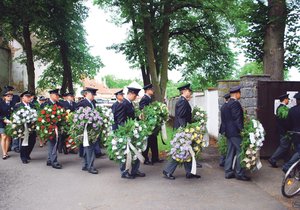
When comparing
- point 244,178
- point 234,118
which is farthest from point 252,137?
point 244,178

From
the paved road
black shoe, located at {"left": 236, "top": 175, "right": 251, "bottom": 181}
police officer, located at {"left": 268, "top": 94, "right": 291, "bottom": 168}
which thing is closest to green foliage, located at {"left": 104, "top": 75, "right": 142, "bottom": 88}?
police officer, located at {"left": 268, "top": 94, "right": 291, "bottom": 168}

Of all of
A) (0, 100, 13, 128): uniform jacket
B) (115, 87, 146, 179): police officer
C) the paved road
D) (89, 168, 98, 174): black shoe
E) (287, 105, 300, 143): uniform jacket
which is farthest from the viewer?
(0, 100, 13, 128): uniform jacket

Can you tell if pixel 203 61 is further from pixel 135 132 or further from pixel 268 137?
pixel 135 132

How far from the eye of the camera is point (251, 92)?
33.6 feet

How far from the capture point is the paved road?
20.2ft

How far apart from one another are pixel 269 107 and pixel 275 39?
2.95 meters

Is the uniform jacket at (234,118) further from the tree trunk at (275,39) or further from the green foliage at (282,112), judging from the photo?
the tree trunk at (275,39)

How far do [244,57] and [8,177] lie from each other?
938cm

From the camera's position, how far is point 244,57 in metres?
13.2

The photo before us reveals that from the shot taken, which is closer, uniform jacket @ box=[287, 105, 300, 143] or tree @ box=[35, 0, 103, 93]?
uniform jacket @ box=[287, 105, 300, 143]

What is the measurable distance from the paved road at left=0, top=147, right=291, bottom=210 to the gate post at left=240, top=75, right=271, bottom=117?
2.01 m

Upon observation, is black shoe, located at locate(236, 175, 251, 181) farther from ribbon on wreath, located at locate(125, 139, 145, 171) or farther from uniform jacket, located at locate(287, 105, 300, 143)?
ribbon on wreath, located at locate(125, 139, 145, 171)

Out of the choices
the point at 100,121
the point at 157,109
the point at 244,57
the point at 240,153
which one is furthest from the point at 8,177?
the point at 244,57

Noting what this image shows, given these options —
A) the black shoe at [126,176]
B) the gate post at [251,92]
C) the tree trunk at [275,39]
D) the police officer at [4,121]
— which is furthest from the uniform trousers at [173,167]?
the tree trunk at [275,39]
